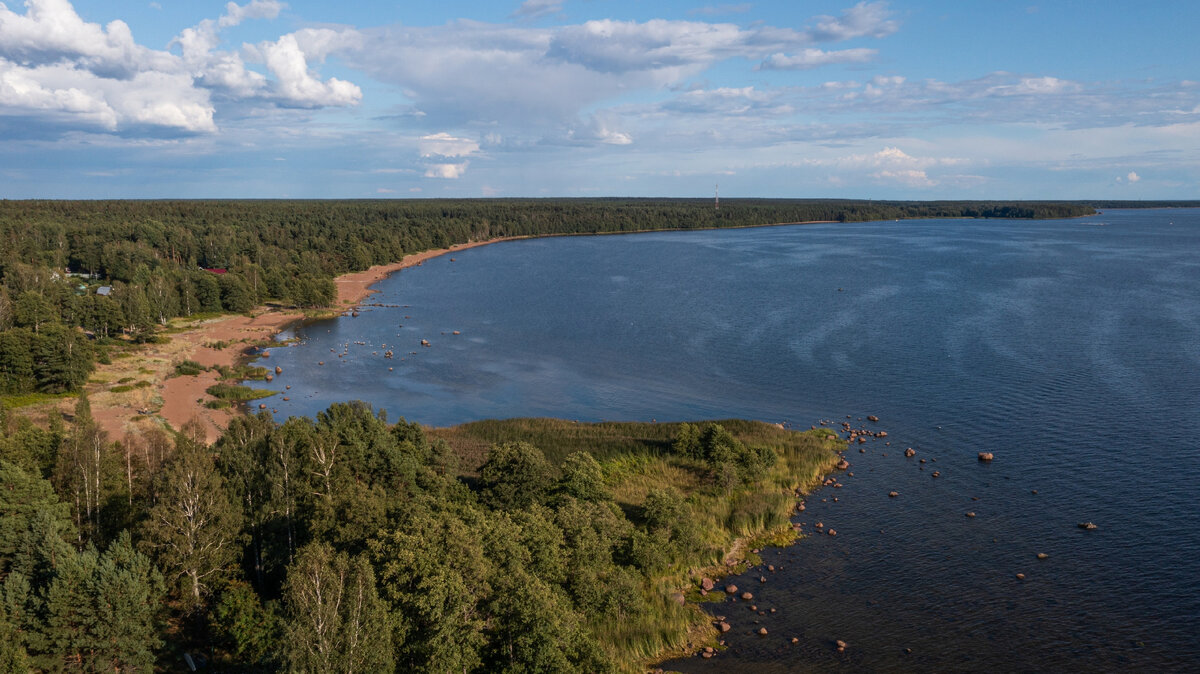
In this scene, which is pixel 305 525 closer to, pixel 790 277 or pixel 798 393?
pixel 798 393

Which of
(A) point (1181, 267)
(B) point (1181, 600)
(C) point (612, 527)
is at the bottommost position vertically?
(B) point (1181, 600)

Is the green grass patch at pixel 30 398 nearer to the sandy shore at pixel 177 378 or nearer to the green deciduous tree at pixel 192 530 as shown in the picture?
the sandy shore at pixel 177 378

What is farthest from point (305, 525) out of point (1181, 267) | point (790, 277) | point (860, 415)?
point (1181, 267)

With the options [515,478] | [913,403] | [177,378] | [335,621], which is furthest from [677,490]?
[177,378]

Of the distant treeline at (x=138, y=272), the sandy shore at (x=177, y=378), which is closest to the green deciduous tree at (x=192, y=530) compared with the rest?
the sandy shore at (x=177, y=378)

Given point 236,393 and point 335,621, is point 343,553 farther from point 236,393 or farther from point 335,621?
point 236,393

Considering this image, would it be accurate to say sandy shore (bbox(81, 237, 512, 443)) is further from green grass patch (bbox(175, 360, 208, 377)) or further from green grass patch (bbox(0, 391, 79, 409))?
green grass patch (bbox(0, 391, 79, 409))
